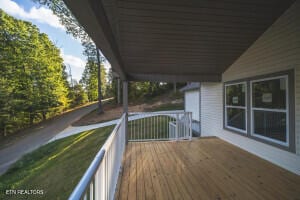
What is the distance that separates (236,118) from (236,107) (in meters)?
0.34

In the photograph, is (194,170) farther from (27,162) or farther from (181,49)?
(27,162)

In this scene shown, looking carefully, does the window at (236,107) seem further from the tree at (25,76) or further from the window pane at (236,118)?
the tree at (25,76)

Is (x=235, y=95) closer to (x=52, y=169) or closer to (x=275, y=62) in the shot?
(x=275, y=62)

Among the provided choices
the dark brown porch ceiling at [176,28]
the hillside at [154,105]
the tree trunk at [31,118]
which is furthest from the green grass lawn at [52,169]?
the hillside at [154,105]

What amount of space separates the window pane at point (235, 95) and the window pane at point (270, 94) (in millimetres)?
428

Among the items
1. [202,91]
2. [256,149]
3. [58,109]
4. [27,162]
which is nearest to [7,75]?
[58,109]

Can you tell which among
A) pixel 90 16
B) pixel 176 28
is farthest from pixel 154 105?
pixel 90 16

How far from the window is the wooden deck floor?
2.50 feet

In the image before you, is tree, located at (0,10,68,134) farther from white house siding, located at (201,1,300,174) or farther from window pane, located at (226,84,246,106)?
white house siding, located at (201,1,300,174)

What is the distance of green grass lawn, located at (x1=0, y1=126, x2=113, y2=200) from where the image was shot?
4527 millimetres

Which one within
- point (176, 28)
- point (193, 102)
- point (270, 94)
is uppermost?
point (176, 28)

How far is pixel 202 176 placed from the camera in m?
3.00

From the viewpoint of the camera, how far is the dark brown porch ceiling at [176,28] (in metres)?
2.33

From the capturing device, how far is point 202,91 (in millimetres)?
7168
